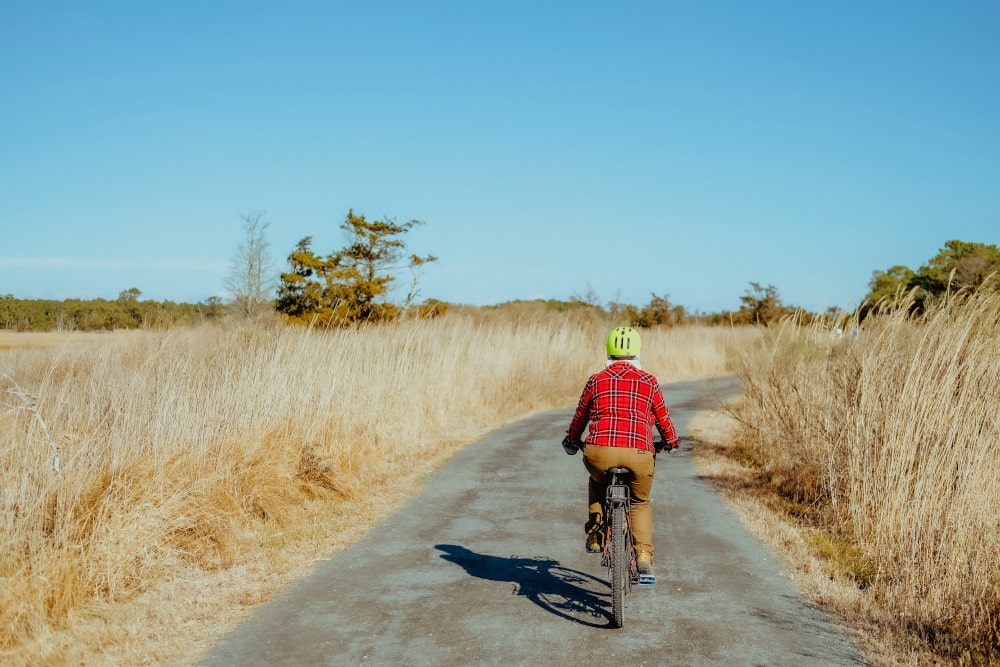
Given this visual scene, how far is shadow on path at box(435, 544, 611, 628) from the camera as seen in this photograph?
19.9 ft

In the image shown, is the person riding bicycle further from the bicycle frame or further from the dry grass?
the dry grass

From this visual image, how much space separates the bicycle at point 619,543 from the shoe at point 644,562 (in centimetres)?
3

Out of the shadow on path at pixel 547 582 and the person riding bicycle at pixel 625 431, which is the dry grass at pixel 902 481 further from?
the shadow on path at pixel 547 582

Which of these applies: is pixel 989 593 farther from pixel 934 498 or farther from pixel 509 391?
pixel 509 391

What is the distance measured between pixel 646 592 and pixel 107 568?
14.0 ft

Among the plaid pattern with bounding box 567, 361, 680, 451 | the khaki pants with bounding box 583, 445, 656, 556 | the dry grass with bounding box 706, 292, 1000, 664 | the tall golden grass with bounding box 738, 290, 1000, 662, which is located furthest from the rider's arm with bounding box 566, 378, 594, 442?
the tall golden grass with bounding box 738, 290, 1000, 662

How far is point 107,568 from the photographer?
6129mm

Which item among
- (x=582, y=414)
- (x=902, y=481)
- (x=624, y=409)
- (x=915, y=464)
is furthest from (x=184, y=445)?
(x=915, y=464)

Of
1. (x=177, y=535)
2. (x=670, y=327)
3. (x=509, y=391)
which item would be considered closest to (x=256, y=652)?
(x=177, y=535)

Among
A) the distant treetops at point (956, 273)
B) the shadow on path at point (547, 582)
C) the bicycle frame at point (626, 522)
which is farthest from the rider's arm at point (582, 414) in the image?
the distant treetops at point (956, 273)

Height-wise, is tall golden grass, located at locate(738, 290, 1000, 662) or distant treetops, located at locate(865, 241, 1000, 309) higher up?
distant treetops, located at locate(865, 241, 1000, 309)

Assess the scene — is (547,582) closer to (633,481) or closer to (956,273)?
(633,481)

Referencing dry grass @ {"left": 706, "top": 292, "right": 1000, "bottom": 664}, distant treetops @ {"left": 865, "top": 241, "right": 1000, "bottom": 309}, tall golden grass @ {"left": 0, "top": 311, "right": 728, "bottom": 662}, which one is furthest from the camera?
distant treetops @ {"left": 865, "top": 241, "right": 1000, "bottom": 309}

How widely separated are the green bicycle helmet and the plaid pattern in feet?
0.32
